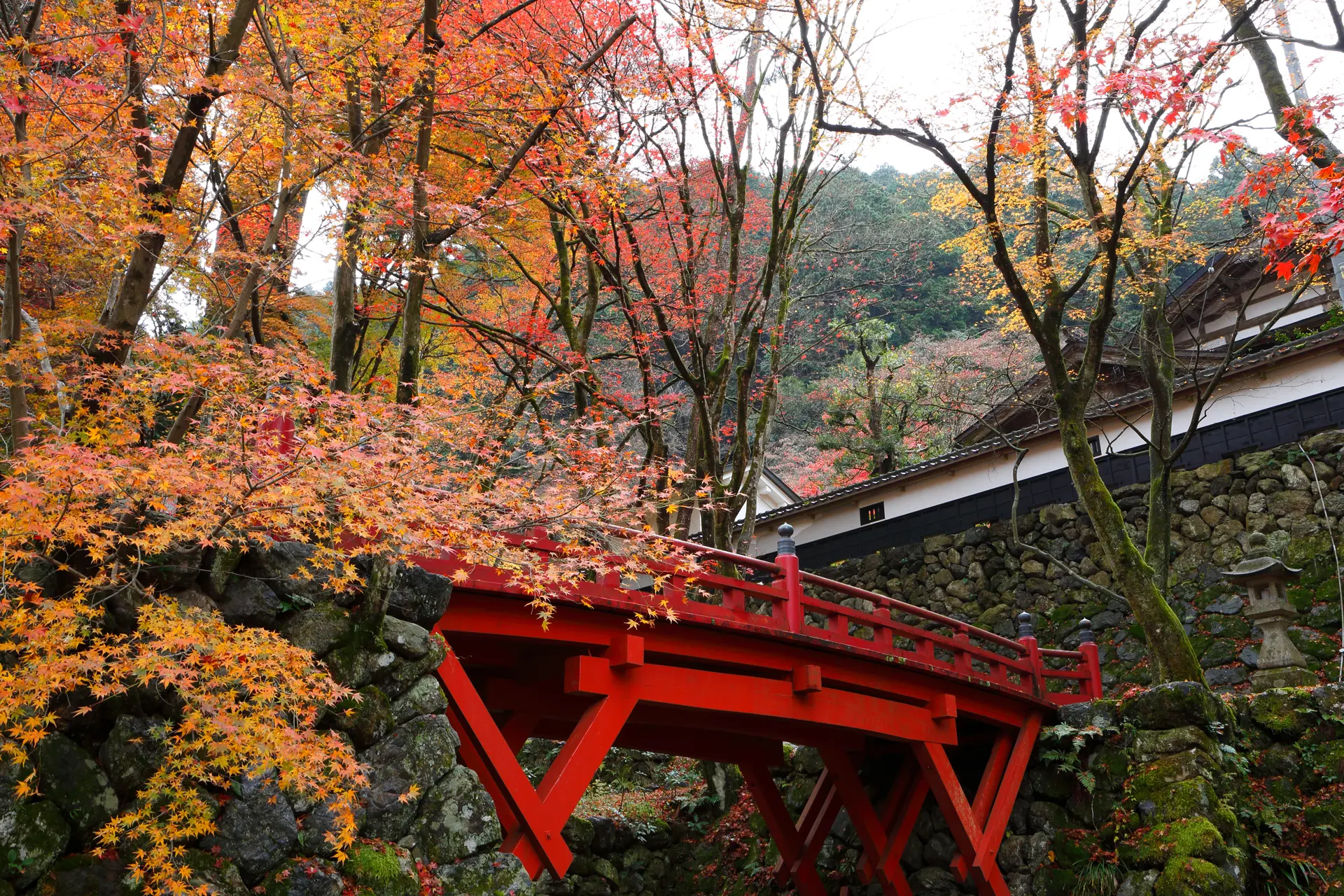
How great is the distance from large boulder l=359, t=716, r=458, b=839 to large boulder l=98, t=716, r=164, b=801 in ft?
4.09

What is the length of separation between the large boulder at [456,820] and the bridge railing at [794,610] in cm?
151

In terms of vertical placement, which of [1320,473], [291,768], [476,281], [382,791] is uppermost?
[476,281]

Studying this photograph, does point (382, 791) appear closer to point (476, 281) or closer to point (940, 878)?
point (940, 878)

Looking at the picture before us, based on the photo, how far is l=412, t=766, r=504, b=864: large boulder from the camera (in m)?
6.18

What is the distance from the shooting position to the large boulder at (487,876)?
6145 mm

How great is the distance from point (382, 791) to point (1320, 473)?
44.6 feet

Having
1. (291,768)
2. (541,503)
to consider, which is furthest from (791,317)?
(291,768)

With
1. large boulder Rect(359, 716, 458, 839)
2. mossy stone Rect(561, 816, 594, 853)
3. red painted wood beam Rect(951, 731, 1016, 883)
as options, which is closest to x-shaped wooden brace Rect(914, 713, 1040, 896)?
red painted wood beam Rect(951, 731, 1016, 883)

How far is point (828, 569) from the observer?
1934 centimetres

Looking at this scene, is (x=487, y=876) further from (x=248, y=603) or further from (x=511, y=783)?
(x=248, y=603)

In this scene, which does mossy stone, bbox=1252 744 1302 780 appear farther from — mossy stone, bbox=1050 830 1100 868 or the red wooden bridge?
the red wooden bridge

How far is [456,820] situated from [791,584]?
12.5 feet

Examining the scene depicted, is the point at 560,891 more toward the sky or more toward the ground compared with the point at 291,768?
more toward the ground

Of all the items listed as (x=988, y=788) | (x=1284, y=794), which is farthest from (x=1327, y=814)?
(x=988, y=788)
